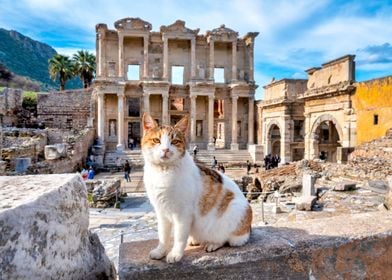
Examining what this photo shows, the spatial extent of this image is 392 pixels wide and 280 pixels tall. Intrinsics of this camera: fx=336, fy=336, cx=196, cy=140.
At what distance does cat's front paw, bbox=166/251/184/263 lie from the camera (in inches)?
86.7

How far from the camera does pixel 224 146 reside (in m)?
38.5

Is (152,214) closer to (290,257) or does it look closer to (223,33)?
(290,257)

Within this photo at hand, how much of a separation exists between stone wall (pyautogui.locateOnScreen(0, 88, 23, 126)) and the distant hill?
64990 mm

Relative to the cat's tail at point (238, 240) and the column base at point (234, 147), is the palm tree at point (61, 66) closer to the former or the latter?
the column base at point (234, 147)

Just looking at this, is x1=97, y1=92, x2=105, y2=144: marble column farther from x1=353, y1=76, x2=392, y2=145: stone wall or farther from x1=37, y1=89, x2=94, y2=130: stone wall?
x1=353, y1=76, x2=392, y2=145: stone wall

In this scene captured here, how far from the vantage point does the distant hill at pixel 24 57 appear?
99656mm

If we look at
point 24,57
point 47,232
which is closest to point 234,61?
point 47,232

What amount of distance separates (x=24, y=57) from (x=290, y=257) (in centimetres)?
12328

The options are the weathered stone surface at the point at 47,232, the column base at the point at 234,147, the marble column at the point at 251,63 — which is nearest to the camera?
the weathered stone surface at the point at 47,232

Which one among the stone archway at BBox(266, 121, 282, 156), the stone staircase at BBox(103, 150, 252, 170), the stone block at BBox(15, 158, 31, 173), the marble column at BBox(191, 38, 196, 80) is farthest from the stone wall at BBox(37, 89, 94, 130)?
the stone block at BBox(15, 158, 31, 173)

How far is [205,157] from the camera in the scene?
3156cm

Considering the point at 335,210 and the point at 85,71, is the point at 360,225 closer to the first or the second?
the point at 335,210

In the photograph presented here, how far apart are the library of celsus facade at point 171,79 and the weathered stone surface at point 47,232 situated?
31288 mm

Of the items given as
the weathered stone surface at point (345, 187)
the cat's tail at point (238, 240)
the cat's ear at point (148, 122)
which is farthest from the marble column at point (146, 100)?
the cat's tail at point (238, 240)
